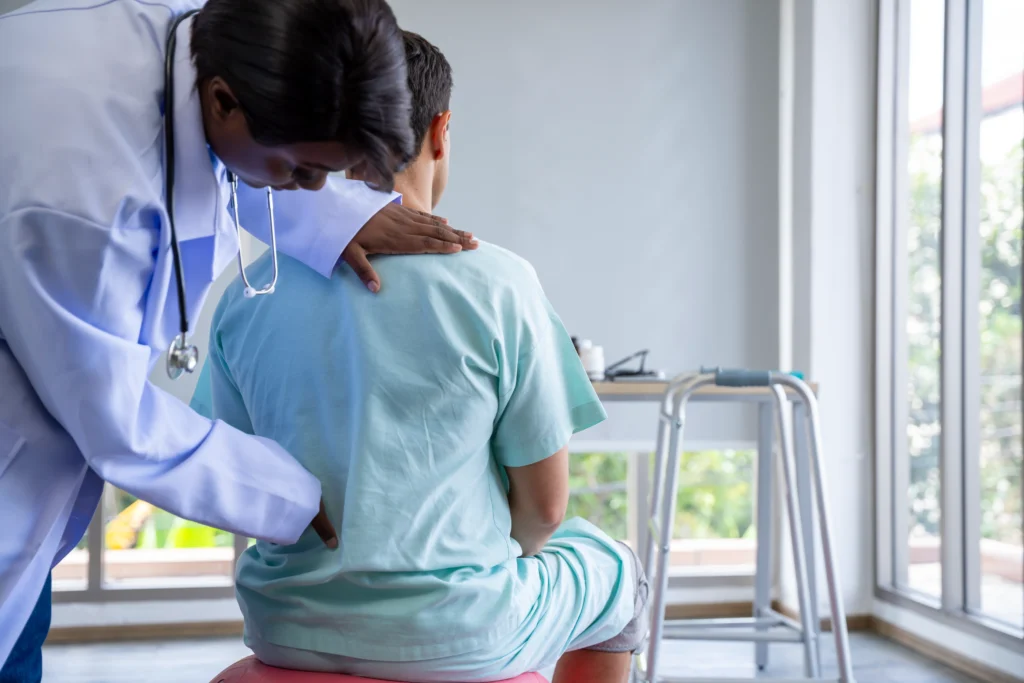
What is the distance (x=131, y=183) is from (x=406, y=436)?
0.38 metres

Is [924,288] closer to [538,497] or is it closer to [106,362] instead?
[538,497]

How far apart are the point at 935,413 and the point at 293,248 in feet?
8.17

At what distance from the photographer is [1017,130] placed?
8.80 feet

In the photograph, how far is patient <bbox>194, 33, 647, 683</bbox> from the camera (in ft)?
3.14

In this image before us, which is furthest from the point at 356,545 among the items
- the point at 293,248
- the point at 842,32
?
the point at 842,32

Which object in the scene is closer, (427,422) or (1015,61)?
(427,422)

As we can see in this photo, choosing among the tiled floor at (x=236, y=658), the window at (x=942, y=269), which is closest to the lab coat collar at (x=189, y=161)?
the tiled floor at (x=236, y=658)

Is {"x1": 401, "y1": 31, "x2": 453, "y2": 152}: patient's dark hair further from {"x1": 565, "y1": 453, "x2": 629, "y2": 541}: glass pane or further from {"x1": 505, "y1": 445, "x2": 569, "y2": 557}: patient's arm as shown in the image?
{"x1": 565, "y1": 453, "x2": 629, "y2": 541}: glass pane

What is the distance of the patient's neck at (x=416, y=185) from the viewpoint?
1.16 m

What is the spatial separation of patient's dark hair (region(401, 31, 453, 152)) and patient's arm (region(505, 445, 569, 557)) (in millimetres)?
430

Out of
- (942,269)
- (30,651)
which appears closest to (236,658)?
(30,651)

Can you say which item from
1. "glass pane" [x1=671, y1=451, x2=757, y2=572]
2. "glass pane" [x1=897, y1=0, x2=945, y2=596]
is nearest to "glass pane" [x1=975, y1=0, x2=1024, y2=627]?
"glass pane" [x1=897, y1=0, x2=945, y2=596]

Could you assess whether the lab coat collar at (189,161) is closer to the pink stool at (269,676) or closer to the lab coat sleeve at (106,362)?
the lab coat sleeve at (106,362)

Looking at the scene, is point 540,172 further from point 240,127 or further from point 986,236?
point 240,127
